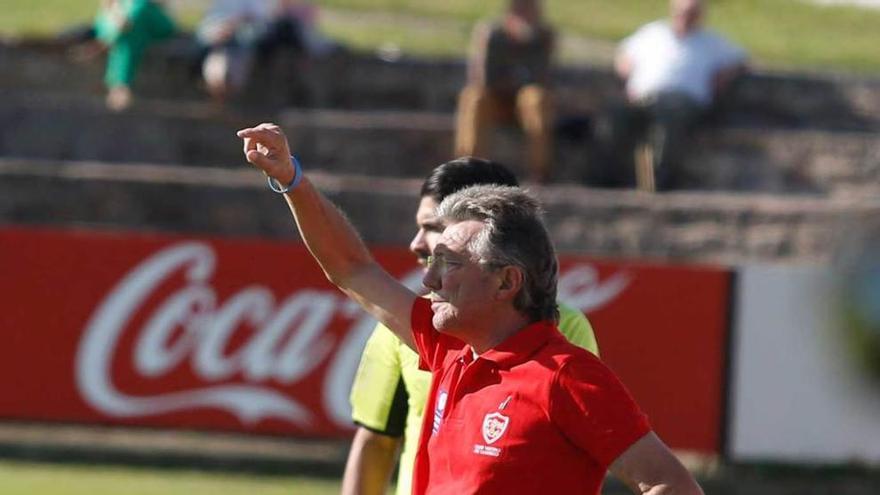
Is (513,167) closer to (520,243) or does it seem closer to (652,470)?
(520,243)

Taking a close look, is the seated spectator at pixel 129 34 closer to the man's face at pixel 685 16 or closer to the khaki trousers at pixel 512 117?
the khaki trousers at pixel 512 117

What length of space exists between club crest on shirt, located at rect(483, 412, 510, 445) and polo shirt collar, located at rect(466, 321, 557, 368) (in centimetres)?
12

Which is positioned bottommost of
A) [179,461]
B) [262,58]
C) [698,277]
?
[179,461]

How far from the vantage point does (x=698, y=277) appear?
12086mm

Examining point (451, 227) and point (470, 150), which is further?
point (470, 150)

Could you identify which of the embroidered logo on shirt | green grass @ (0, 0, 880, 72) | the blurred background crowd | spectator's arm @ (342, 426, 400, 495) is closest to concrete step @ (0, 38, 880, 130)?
the blurred background crowd

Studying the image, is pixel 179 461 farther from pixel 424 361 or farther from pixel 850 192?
pixel 424 361

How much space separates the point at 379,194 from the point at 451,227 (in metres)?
8.94

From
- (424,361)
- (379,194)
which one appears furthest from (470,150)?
(424,361)

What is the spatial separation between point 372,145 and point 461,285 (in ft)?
34.7

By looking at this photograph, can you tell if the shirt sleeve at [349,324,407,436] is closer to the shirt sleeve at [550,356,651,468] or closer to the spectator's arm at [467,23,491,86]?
the shirt sleeve at [550,356,651,468]

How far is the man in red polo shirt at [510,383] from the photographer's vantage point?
3965 mm

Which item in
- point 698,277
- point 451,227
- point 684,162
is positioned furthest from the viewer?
point 684,162

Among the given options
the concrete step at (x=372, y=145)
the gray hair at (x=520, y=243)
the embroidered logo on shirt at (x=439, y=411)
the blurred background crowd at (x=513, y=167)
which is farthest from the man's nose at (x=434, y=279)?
the concrete step at (x=372, y=145)
